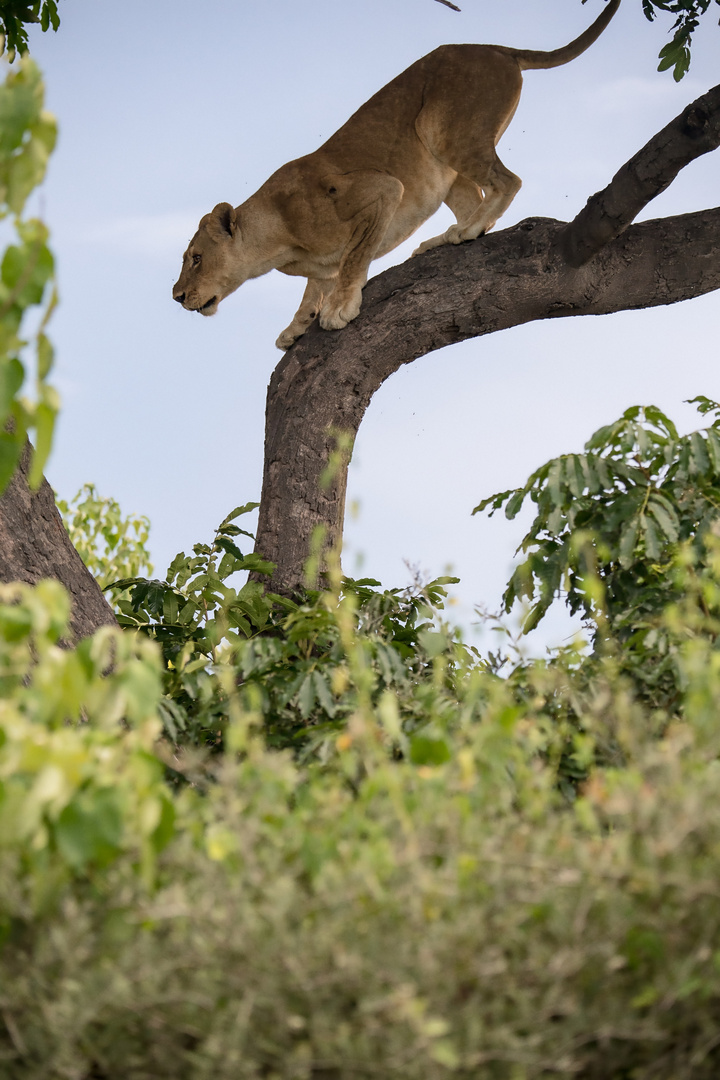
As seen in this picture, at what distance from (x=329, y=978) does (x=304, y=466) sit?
3119mm

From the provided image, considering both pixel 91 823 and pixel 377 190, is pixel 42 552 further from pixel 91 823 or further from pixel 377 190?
pixel 377 190

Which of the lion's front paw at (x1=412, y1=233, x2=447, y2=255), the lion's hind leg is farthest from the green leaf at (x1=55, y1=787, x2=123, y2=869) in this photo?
the lion's hind leg

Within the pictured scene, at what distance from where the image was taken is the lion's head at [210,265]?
188 inches

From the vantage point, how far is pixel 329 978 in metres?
1.15

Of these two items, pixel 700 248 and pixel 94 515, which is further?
pixel 94 515

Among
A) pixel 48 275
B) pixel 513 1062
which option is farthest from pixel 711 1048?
pixel 48 275

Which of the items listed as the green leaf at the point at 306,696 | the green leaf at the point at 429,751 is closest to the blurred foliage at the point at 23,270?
the green leaf at the point at 429,751

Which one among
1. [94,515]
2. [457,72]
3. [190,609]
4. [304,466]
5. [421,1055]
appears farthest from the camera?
[94,515]

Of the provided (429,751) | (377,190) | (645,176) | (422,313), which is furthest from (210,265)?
(429,751)

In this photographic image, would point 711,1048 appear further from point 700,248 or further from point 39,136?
point 700,248

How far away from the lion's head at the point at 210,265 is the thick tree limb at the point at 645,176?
63.2 inches

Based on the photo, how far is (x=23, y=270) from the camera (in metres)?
1.40

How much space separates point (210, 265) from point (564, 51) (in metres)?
1.94

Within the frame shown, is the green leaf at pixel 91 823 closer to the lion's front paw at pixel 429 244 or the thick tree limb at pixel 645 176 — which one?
the thick tree limb at pixel 645 176
